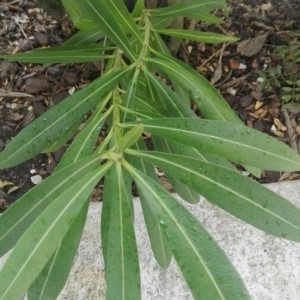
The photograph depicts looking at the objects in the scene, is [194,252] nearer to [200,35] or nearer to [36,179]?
[200,35]

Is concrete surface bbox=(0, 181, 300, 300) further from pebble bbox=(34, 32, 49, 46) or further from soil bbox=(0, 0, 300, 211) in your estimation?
pebble bbox=(34, 32, 49, 46)

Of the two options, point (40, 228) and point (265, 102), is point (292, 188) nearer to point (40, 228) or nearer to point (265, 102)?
point (265, 102)

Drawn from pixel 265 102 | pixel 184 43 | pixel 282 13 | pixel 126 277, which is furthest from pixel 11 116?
pixel 126 277

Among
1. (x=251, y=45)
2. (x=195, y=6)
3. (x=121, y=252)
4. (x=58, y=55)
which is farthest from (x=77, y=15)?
(x=251, y=45)

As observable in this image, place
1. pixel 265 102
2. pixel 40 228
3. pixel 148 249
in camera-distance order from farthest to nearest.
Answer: pixel 265 102
pixel 148 249
pixel 40 228

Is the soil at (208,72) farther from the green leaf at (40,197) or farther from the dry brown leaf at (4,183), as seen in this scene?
the green leaf at (40,197)

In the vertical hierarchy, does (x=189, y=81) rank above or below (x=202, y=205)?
above
